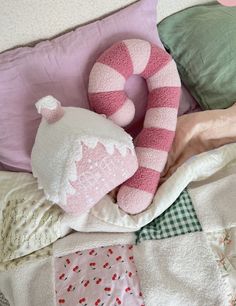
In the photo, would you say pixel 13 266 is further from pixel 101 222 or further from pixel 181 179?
pixel 181 179

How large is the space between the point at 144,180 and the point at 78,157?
192 millimetres

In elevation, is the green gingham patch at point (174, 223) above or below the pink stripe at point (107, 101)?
below

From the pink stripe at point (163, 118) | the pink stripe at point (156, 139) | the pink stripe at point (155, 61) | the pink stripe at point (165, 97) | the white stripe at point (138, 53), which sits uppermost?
the white stripe at point (138, 53)

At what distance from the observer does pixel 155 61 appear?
0.97 m

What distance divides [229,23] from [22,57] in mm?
592

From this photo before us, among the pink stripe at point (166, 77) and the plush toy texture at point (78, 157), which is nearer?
the plush toy texture at point (78, 157)

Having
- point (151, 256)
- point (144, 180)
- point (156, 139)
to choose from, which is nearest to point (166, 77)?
point (156, 139)

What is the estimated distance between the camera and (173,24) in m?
1.18

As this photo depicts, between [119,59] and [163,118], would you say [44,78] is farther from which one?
[163,118]

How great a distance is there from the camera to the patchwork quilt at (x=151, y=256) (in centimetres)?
78

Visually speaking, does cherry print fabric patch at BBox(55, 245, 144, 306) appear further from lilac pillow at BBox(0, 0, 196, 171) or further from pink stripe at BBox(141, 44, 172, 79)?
pink stripe at BBox(141, 44, 172, 79)

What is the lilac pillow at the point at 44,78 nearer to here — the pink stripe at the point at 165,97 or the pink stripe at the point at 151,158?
the pink stripe at the point at 165,97

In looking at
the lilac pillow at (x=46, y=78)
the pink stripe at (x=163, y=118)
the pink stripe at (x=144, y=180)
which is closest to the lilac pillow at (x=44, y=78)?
the lilac pillow at (x=46, y=78)

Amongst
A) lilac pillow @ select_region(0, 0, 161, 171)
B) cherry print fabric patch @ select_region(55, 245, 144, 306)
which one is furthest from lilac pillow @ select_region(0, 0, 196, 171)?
cherry print fabric patch @ select_region(55, 245, 144, 306)
